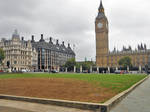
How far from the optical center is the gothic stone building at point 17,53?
94.5 meters

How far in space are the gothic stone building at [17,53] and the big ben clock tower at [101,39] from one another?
56408mm

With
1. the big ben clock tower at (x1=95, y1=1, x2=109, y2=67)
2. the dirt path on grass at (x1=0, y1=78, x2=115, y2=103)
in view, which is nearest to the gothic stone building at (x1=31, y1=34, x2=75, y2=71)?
the big ben clock tower at (x1=95, y1=1, x2=109, y2=67)

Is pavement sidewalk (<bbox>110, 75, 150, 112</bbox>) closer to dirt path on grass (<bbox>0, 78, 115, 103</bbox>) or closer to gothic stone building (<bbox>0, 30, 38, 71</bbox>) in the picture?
dirt path on grass (<bbox>0, 78, 115, 103</bbox>)

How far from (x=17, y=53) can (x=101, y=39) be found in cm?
6963

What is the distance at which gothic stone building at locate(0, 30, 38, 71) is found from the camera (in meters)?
94.5

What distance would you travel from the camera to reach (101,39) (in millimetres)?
134250

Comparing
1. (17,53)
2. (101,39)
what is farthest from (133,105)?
(101,39)

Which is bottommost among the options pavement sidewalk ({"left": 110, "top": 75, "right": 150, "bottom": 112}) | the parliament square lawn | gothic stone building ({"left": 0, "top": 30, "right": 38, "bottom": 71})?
pavement sidewalk ({"left": 110, "top": 75, "right": 150, "bottom": 112})

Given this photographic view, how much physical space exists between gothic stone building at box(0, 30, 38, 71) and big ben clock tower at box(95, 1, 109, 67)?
56408 millimetres

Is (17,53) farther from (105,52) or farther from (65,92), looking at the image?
(65,92)

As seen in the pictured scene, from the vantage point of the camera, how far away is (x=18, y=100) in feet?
29.5

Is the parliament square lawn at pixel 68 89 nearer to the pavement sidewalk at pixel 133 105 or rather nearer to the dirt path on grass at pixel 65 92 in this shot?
the dirt path on grass at pixel 65 92

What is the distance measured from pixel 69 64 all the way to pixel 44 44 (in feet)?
115

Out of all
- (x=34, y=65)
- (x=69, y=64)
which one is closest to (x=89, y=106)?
(x=69, y=64)
